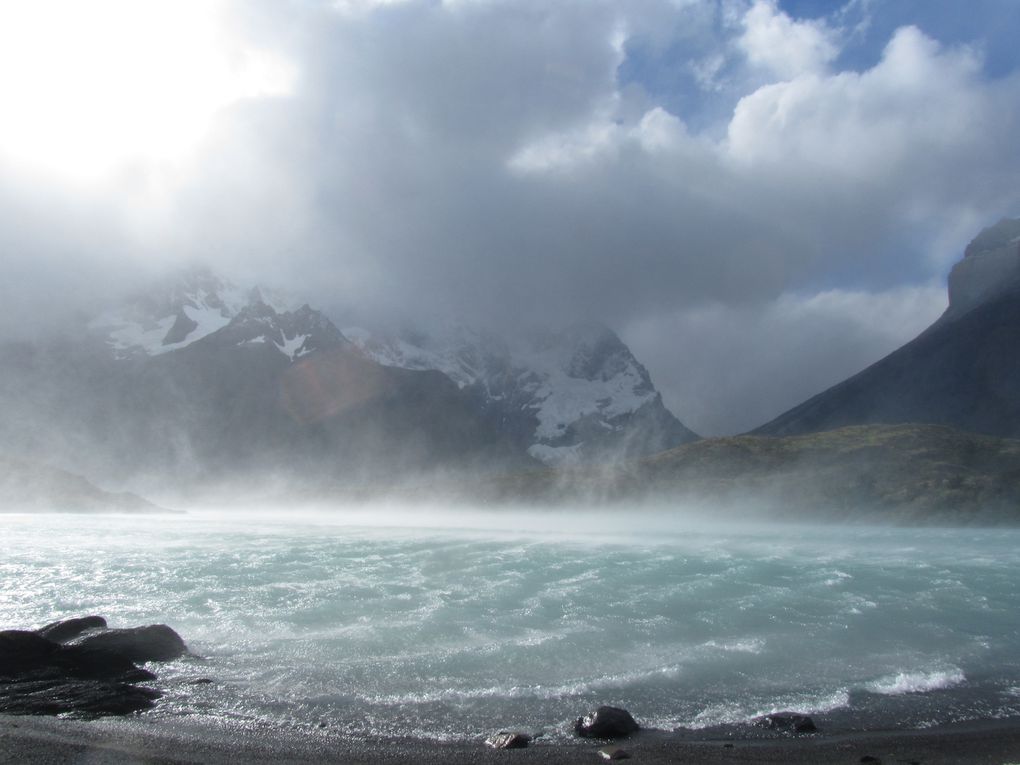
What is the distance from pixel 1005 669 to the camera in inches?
607

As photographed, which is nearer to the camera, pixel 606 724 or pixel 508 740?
pixel 508 740

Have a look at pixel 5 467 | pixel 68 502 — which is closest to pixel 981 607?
pixel 68 502

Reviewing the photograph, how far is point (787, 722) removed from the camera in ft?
39.1

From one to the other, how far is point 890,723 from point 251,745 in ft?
33.6

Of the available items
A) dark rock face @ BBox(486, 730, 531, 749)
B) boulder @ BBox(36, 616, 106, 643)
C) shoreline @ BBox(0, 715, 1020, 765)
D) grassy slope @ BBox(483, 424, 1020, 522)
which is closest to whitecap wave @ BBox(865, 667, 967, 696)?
shoreline @ BBox(0, 715, 1020, 765)

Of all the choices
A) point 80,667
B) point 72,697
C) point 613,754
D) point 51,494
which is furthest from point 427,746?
point 51,494

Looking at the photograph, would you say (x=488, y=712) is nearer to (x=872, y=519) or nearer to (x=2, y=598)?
(x=2, y=598)

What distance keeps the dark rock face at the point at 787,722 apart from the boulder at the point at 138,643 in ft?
39.3

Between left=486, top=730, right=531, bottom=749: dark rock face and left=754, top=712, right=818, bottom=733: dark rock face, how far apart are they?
3.96 meters

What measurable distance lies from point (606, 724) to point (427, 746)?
2824 mm

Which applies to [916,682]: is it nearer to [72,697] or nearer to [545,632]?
[545,632]

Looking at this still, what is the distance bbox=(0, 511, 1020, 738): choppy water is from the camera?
12.9m

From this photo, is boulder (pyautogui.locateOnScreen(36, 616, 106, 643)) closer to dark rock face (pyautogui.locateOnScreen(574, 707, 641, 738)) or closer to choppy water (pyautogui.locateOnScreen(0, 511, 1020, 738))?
choppy water (pyautogui.locateOnScreen(0, 511, 1020, 738))

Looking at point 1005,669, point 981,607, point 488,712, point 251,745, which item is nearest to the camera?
point 251,745
